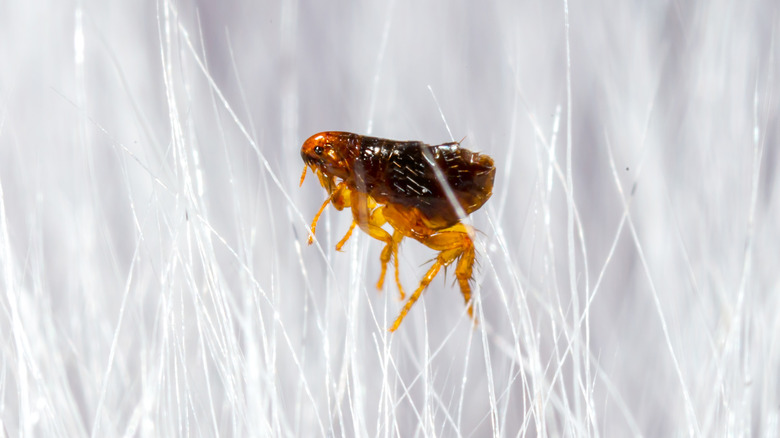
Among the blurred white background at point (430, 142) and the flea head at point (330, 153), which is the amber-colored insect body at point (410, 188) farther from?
the blurred white background at point (430, 142)

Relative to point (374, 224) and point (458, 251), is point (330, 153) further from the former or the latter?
point (458, 251)

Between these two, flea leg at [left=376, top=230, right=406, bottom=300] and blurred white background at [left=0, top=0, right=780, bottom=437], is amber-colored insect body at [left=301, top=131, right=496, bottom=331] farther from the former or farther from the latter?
blurred white background at [left=0, top=0, right=780, bottom=437]

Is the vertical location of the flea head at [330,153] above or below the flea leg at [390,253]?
above

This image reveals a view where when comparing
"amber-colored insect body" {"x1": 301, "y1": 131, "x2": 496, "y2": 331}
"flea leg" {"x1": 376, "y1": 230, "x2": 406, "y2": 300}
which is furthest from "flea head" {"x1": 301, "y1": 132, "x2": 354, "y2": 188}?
"flea leg" {"x1": 376, "y1": 230, "x2": 406, "y2": 300}

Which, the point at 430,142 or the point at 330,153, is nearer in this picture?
the point at 330,153

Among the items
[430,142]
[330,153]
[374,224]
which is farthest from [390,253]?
[430,142]

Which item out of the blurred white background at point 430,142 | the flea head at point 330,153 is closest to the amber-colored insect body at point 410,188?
the flea head at point 330,153

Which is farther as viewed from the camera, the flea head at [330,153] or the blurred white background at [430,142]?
the blurred white background at [430,142]
